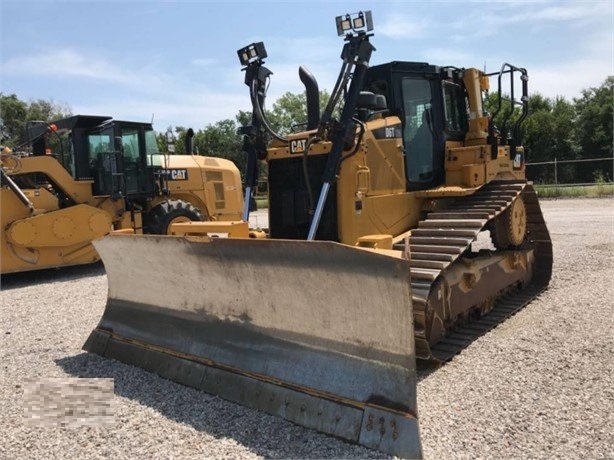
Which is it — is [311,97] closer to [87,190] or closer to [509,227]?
[509,227]

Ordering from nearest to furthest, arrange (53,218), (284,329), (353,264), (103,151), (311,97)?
(353,264)
(284,329)
(311,97)
(53,218)
(103,151)

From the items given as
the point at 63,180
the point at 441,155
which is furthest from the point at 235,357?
the point at 63,180

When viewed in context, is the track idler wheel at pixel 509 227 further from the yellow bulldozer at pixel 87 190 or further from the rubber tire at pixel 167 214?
the rubber tire at pixel 167 214

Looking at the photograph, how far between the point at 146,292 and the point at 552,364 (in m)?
3.52

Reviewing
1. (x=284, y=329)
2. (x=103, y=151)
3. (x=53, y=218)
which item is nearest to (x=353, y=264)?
(x=284, y=329)

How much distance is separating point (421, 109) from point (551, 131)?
3596 cm

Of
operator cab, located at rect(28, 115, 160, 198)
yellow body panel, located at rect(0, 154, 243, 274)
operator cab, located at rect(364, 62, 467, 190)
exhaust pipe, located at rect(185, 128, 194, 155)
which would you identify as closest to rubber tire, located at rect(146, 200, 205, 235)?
yellow body panel, located at rect(0, 154, 243, 274)

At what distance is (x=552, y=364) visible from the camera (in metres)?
4.35

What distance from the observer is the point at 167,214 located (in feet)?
34.3

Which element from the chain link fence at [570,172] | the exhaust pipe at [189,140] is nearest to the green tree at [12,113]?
the exhaust pipe at [189,140]

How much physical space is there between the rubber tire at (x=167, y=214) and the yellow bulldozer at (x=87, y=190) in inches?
0.7

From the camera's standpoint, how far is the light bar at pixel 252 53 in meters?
5.65

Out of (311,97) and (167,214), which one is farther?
(167,214)

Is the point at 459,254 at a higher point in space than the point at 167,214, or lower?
lower
